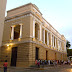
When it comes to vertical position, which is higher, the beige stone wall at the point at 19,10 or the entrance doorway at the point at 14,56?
the beige stone wall at the point at 19,10

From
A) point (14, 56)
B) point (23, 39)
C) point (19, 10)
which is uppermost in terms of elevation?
point (19, 10)

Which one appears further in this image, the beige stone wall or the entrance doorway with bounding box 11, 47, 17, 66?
the beige stone wall

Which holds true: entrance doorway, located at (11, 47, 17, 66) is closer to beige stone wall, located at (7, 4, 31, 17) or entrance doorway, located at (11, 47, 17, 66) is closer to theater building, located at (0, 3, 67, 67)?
theater building, located at (0, 3, 67, 67)

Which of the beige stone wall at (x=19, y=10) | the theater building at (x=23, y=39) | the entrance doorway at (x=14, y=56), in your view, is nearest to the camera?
the theater building at (x=23, y=39)

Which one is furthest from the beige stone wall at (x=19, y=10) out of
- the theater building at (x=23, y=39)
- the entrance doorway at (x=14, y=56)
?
the entrance doorway at (x=14, y=56)

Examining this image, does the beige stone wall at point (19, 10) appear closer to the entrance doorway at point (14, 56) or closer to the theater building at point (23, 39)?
the theater building at point (23, 39)

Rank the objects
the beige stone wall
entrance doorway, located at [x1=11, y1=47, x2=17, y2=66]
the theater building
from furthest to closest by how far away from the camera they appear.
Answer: the beige stone wall → entrance doorway, located at [x1=11, y1=47, x2=17, y2=66] → the theater building

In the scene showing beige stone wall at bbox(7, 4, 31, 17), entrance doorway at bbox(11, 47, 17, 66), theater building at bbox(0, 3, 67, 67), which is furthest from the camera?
beige stone wall at bbox(7, 4, 31, 17)

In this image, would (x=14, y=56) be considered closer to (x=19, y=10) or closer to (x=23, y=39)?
(x=23, y=39)

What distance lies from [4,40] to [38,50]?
971cm

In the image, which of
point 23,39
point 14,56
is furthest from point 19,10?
point 14,56

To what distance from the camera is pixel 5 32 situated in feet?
103

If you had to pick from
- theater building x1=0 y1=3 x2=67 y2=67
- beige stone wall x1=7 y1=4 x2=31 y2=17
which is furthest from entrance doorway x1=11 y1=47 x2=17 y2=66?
beige stone wall x1=7 y1=4 x2=31 y2=17

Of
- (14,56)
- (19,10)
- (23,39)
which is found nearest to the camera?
(23,39)
